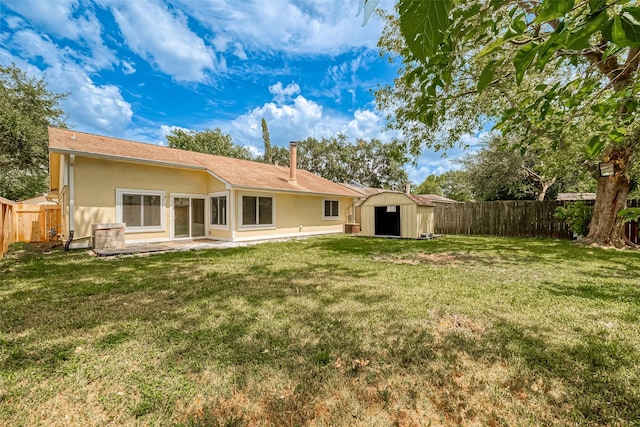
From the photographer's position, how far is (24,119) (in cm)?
1540

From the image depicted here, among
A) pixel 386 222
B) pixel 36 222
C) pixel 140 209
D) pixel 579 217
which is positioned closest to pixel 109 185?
pixel 140 209

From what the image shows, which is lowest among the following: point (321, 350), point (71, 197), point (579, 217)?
point (321, 350)

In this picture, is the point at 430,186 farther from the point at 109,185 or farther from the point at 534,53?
the point at 534,53

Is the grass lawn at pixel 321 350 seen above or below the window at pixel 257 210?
below

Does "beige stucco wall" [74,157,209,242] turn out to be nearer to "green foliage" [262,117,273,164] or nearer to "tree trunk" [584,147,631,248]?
"tree trunk" [584,147,631,248]

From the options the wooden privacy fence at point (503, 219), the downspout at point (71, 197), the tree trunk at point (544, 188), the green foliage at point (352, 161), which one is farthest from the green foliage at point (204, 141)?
the tree trunk at point (544, 188)

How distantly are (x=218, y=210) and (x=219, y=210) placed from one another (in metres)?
0.09

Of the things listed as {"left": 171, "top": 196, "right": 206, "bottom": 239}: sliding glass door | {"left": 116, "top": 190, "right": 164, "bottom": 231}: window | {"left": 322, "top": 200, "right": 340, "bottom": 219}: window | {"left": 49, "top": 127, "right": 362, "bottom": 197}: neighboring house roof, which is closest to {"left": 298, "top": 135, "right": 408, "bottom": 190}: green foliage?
{"left": 322, "top": 200, "right": 340, "bottom": 219}: window

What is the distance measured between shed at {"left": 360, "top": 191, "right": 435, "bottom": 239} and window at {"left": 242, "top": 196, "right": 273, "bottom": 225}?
4.63 metres

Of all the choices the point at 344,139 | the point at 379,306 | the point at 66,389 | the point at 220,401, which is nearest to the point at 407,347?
the point at 379,306

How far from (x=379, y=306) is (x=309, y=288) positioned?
4.43ft

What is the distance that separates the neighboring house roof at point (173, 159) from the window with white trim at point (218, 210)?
109 cm

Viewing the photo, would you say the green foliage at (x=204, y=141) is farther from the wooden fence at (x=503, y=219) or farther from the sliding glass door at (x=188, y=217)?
the wooden fence at (x=503, y=219)

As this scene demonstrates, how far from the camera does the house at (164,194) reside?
30.3 ft
